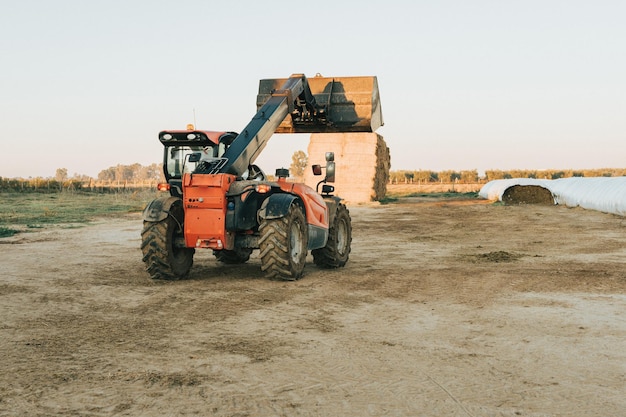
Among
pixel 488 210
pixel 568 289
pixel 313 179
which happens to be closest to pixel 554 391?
pixel 568 289

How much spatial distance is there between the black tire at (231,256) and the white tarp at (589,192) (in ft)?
56.7

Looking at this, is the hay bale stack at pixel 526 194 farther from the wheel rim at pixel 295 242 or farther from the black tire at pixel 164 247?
the black tire at pixel 164 247

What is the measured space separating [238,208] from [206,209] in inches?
19.3

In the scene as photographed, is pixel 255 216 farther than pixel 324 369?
Yes

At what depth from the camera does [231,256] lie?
13.1 meters

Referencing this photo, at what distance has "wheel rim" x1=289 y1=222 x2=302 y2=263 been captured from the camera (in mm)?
10915

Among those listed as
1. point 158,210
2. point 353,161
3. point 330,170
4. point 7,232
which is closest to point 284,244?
point 330,170

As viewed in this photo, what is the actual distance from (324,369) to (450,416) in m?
1.45

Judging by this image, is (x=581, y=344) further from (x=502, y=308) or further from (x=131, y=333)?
(x=131, y=333)

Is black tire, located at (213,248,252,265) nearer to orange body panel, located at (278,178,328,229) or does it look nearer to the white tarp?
orange body panel, located at (278,178,328,229)

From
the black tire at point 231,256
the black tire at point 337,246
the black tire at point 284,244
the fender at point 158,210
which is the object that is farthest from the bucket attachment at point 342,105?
the fender at point 158,210

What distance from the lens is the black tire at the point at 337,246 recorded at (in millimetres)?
12555

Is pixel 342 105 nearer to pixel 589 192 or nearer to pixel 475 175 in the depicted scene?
pixel 589 192

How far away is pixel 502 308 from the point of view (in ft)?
28.5
